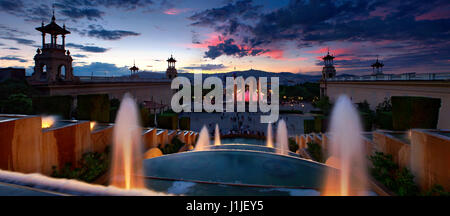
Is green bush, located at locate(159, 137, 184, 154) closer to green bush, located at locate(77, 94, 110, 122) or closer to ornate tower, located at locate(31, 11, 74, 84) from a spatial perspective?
green bush, located at locate(77, 94, 110, 122)

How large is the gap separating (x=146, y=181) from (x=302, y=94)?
64.4 metres

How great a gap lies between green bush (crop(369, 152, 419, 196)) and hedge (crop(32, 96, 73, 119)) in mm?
16261

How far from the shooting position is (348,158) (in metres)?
8.76

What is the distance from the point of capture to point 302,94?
65188mm

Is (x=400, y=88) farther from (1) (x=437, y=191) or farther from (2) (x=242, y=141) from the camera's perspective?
(1) (x=437, y=191)

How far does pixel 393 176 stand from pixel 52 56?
27.3 m

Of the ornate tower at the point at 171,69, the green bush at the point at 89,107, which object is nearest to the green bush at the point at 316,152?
the green bush at the point at 89,107

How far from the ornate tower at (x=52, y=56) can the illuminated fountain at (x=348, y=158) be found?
23.0 meters

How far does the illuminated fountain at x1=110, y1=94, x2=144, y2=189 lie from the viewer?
717cm

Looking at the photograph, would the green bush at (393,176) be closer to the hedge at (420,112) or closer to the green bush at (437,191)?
the green bush at (437,191)
